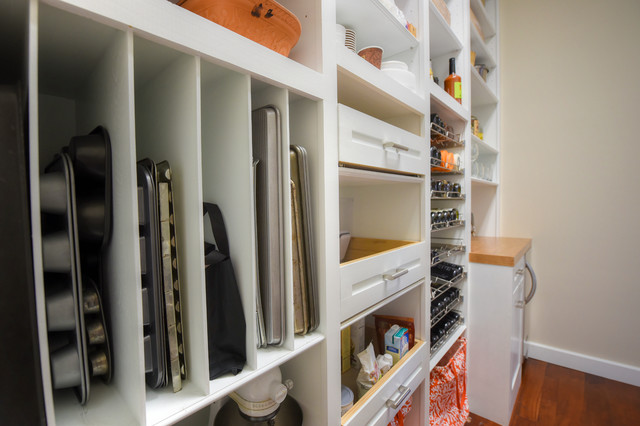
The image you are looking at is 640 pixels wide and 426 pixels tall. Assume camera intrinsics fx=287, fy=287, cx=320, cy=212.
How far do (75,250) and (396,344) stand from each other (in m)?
1.00

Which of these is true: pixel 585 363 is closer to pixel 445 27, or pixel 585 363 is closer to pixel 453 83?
pixel 453 83

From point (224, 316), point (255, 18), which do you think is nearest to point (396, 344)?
point (224, 316)

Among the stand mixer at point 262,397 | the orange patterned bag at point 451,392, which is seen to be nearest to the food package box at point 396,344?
the orange patterned bag at point 451,392

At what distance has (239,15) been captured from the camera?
1.73 feet

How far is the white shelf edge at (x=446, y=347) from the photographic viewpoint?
4.19 feet

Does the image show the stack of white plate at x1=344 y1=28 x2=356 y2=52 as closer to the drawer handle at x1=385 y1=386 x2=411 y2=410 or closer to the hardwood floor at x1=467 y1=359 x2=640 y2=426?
the drawer handle at x1=385 y1=386 x2=411 y2=410

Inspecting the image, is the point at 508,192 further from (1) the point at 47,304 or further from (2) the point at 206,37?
(1) the point at 47,304

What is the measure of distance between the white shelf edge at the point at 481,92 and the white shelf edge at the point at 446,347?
1525 millimetres

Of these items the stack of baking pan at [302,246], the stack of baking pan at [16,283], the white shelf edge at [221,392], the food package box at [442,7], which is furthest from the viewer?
the food package box at [442,7]

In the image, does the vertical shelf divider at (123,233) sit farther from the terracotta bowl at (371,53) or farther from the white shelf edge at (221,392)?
the terracotta bowl at (371,53)

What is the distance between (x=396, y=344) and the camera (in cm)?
105

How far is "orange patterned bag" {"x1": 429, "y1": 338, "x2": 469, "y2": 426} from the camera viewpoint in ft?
4.42

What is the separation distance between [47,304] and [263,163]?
393mm

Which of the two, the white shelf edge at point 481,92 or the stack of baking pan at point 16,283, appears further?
the white shelf edge at point 481,92
